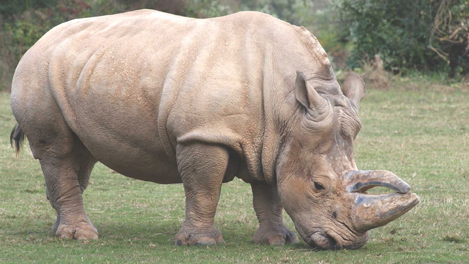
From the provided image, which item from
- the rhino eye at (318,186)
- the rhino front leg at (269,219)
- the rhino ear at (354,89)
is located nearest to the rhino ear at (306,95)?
the rhino ear at (354,89)

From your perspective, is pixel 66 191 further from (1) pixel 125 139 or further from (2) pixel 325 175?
(2) pixel 325 175

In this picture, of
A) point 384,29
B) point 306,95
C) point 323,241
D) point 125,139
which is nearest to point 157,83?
point 125,139

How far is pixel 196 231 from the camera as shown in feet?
21.5

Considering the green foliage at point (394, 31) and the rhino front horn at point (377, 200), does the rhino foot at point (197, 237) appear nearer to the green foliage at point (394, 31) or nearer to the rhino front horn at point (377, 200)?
the rhino front horn at point (377, 200)

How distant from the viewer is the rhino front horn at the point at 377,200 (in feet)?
18.7

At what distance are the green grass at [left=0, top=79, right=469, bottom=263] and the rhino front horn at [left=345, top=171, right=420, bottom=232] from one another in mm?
306

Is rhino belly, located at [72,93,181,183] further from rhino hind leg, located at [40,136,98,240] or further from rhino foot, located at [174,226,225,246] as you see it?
rhino foot, located at [174,226,225,246]

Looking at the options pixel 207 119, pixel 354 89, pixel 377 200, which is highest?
pixel 354 89

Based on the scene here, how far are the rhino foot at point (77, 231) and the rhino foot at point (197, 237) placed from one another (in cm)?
91

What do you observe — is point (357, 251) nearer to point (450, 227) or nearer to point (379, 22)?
point (450, 227)

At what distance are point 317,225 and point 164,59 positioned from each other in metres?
1.86

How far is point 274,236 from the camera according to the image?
677cm

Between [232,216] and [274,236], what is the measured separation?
55.9 inches

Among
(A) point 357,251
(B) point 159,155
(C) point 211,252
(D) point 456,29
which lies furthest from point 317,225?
(D) point 456,29
